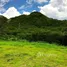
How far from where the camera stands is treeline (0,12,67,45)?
61.2 meters

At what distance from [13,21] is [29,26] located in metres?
9.70

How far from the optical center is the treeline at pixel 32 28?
61.2 meters

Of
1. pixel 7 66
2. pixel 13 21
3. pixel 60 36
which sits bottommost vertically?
pixel 7 66

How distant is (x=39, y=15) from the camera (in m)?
88.9

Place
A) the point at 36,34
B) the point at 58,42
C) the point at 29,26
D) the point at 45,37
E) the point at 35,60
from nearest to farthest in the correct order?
the point at 35,60
the point at 58,42
the point at 45,37
the point at 36,34
the point at 29,26

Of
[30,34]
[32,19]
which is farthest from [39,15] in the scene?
[30,34]

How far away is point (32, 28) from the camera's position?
76.5 meters

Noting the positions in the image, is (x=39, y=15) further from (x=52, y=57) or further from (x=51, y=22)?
(x=52, y=57)

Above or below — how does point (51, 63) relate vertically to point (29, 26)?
below

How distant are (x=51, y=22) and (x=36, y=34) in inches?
866

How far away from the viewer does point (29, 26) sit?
8044cm

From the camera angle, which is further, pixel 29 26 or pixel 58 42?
pixel 29 26

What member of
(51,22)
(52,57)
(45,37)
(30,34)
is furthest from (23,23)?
(52,57)

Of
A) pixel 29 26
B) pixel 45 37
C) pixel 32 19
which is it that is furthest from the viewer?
pixel 32 19
